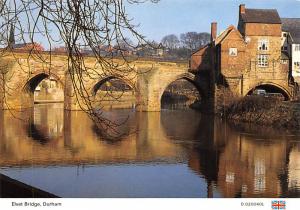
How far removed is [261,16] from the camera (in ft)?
75.7

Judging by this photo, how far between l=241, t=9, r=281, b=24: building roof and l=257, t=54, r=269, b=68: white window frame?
186 cm

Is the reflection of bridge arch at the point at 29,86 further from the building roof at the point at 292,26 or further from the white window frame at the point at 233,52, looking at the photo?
the building roof at the point at 292,26

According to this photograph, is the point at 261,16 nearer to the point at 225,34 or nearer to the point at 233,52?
the point at 225,34

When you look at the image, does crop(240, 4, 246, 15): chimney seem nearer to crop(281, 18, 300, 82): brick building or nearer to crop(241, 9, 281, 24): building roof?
crop(241, 9, 281, 24): building roof

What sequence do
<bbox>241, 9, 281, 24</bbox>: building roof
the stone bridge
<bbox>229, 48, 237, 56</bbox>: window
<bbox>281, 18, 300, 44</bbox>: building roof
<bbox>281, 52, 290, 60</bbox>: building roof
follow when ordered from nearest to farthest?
<bbox>229, 48, 237, 56</bbox>: window < <bbox>241, 9, 281, 24</bbox>: building roof < the stone bridge < <bbox>281, 52, 290, 60</bbox>: building roof < <bbox>281, 18, 300, 44</bbox>: building roof

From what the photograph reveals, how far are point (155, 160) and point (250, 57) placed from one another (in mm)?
14313

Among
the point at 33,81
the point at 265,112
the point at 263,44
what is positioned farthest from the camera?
the point at 33,81

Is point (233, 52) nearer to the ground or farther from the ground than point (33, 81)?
farther from the ground

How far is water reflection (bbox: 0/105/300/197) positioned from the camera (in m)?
7.61

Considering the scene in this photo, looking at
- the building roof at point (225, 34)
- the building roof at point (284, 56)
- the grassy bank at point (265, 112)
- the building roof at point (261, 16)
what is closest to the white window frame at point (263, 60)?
the building roof at point (225, 34)

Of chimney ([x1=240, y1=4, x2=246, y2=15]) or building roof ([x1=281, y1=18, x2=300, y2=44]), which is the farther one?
building roof ([x1=281, y1=18, x2=300, y2=44])
